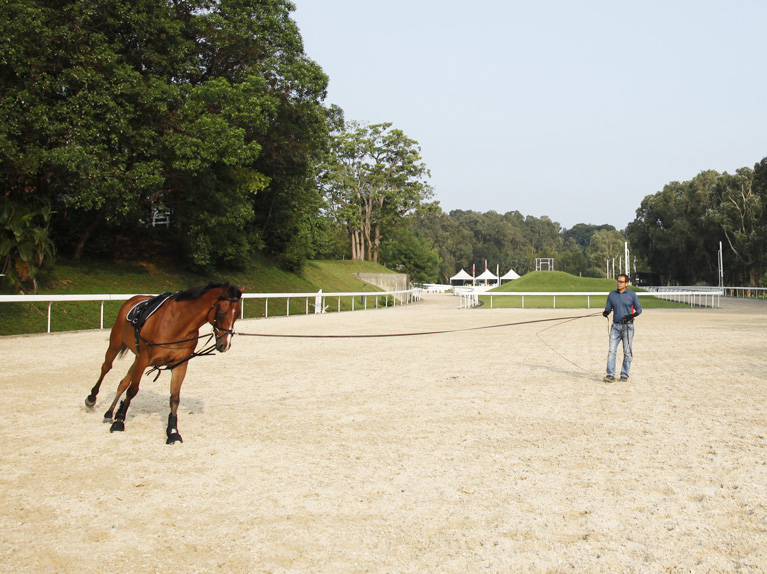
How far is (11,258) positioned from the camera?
64.8 feet

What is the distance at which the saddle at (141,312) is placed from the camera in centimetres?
661

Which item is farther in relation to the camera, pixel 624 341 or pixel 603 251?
pixel 603 251

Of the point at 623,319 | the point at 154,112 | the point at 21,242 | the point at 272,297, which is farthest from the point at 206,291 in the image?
the point at 272,297

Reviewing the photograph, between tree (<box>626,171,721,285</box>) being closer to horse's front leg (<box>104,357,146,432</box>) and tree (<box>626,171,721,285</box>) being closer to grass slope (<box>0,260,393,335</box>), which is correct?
grass slope (<box>0,260,393,335</box>)

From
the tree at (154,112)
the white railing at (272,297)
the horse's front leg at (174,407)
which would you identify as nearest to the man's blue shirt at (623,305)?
the horse's front leg at (174,407)

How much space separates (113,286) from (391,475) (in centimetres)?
2191

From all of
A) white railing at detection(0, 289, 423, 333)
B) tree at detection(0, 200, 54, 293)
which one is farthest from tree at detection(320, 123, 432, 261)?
tree at detection(0, 200, 54, 293)

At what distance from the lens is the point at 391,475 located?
16.7ft

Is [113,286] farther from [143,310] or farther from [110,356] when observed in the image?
[143,310]

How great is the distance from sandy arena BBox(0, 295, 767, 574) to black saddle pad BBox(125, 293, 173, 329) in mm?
1148

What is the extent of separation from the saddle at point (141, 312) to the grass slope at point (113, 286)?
13.1 metres

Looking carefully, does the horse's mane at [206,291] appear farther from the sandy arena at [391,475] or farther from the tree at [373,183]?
the tree at [373,183]

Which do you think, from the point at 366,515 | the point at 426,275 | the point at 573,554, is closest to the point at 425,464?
the point at 366,515

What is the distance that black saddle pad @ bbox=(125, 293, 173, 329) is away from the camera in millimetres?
6645
